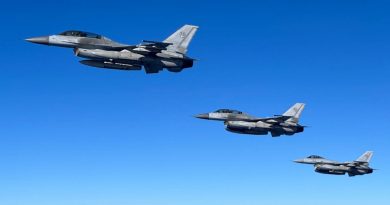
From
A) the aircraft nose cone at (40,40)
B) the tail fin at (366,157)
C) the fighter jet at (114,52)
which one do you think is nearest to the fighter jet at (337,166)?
the tail fin at (366,157)

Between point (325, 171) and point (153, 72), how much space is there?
63086 mm

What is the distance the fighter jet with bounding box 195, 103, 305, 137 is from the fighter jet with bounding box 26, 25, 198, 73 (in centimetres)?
2846

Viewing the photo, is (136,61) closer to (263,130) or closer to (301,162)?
(263,130)

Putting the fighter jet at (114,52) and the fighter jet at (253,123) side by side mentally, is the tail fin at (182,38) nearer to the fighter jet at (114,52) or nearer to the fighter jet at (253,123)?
the fighter jet at (114,52)

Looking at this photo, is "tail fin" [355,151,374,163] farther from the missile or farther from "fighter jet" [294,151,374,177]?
the missile

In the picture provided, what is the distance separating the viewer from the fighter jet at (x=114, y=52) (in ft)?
219

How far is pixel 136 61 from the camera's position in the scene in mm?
68188

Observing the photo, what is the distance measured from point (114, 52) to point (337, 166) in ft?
228

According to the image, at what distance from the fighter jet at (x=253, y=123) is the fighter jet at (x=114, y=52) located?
1121 inches

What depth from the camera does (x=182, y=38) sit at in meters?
75.8

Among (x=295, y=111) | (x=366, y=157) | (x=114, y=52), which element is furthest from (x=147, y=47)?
(x=366, y=157)

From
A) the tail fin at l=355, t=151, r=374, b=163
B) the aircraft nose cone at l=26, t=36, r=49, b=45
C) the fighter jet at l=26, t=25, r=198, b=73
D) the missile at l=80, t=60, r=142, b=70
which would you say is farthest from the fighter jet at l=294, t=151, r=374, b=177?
the aircraft nose cone at l=26, t=36, r=49, b=45

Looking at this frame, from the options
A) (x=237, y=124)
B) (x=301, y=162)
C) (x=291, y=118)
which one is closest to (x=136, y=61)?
(x=237, y=124)

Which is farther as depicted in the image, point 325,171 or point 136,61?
point 325,171
